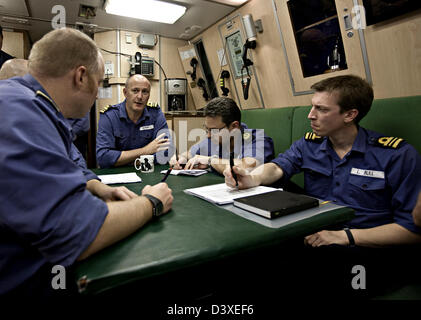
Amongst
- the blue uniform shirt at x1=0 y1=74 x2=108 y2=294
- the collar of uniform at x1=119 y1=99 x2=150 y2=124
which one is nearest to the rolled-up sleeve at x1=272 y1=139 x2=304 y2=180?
the blue uniform shirt at x1=0 y1=74 x2=108 y2=294

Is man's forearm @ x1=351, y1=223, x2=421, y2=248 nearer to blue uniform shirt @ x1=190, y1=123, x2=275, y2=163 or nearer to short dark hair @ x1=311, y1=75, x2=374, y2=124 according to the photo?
short dark hair @ x1=311, y1=75, x2=374, y2=124

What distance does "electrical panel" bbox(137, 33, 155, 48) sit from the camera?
381cm

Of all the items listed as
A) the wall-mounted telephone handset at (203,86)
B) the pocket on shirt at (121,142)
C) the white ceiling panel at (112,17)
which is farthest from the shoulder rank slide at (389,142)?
the wall-mounted telephone handset at (203,86)

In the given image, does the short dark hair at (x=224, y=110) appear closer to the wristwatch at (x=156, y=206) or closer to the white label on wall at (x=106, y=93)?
the wristwatch at (x=156, y=206)

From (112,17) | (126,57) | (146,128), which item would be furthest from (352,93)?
(126,57)

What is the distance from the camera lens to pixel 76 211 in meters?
0.57

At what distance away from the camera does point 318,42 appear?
223 cm

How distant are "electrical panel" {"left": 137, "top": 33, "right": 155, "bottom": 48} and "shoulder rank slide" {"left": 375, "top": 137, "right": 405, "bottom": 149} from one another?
3.59m

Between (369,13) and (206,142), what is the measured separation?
1.54 meters

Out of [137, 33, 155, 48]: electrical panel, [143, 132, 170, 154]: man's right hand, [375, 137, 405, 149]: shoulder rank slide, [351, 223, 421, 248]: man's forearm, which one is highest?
[137, 33, 155, 48]: electrical panel

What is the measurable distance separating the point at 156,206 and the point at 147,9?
3008mm

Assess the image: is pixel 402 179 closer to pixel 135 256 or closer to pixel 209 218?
pixel 209 218

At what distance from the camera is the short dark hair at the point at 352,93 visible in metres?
1.35

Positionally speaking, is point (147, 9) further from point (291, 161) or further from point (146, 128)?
point (291, 161)
